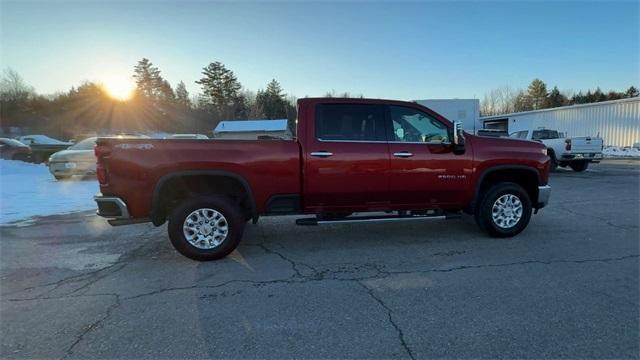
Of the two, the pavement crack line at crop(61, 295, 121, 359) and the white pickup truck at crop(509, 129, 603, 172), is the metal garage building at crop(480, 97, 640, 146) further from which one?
the pavement crack line at crop(61, 295, 121, 359)

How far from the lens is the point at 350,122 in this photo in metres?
5.57

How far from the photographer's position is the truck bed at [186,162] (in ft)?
16.2

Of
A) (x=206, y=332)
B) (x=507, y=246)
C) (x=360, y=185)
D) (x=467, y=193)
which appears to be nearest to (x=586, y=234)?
(x=507, y=246)

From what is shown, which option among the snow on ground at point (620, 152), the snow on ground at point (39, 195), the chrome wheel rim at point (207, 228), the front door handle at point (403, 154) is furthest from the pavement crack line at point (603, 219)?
the snow on ground at point (620, 152)

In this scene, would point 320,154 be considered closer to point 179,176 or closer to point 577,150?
point 179,176

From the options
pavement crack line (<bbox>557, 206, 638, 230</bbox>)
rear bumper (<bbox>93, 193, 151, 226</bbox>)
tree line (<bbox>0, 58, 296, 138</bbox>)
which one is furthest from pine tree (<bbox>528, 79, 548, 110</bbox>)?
rear bumper (<bbox>93, 193, 151, 226</bbox>)

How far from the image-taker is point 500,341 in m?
3.08

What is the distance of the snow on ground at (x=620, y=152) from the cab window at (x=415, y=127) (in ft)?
87.5

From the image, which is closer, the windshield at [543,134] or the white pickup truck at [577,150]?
the white pickup truck at [577,150]

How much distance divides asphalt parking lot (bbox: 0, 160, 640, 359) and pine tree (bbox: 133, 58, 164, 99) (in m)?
73.9

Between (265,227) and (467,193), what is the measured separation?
331cm

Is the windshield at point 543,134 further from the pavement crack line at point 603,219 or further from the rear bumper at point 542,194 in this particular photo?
the rear bumper at point 542,194

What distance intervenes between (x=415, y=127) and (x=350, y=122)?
3.13ft

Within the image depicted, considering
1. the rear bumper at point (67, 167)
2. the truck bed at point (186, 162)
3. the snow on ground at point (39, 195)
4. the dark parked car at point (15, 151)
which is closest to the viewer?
the truck bed at point (186, 162)
